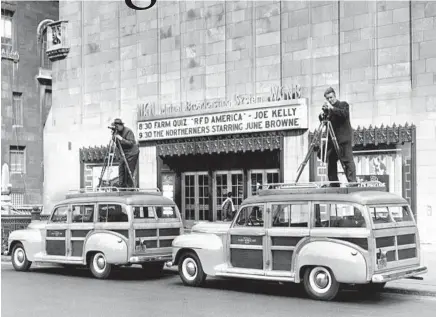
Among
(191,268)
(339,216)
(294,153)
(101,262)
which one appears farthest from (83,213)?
(294,153)

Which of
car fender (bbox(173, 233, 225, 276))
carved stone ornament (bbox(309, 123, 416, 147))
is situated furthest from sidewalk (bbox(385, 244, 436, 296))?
carved stone ornament (bbox(309, 123, 416, 147))

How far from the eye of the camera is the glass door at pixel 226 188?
74.5 feet

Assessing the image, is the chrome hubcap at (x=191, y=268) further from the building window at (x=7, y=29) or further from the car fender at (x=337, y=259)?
the building window at (x=7, y=29)

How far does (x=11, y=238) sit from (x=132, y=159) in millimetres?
3390

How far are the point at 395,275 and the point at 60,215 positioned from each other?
25.1 feet

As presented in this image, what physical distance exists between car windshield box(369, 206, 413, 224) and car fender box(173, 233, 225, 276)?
2875 millimetres

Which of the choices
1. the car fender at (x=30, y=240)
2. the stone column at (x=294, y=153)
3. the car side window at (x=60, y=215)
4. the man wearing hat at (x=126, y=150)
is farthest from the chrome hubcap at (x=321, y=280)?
the stone column at (x=294, y=153)

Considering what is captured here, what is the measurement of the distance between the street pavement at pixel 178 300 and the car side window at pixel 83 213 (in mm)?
1270

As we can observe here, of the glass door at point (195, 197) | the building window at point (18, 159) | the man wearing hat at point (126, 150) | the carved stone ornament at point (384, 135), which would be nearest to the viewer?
the man wearing hat at point (126, 150)

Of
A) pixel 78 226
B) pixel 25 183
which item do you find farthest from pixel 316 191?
pixel 25 183

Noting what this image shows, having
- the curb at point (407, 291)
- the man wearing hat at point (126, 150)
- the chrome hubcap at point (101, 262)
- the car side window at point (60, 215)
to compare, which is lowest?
the curb at point (407, 291)

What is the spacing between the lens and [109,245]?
512 inches

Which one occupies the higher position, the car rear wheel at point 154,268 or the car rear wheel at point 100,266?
the car rear wheel at point 100,266

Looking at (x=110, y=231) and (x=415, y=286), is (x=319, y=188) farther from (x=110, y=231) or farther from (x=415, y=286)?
(x=110, y=231)
